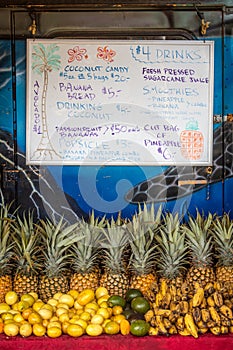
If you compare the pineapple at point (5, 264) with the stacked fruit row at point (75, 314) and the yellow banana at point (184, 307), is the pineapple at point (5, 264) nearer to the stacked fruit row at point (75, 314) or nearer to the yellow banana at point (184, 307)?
the stacked fruit row at point (75, 314)

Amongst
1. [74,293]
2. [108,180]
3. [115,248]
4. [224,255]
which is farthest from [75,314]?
[108,180]

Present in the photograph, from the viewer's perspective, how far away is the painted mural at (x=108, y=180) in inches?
230

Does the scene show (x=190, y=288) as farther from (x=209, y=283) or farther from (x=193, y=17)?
(x=193, y=17)

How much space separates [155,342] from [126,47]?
340cm

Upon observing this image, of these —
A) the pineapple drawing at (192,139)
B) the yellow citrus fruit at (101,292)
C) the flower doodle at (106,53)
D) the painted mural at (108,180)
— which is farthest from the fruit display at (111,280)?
the flower doodle at (106,53)

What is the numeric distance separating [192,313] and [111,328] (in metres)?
0.61

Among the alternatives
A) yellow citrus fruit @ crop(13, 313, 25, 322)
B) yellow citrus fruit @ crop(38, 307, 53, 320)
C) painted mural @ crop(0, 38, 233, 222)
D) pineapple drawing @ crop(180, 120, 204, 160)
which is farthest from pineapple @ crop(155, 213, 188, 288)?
pineapple drawing @ crop(180, 120, 204, 160)

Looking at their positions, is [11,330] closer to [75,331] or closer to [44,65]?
[75,331]

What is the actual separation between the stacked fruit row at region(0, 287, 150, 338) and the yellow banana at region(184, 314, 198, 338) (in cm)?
29

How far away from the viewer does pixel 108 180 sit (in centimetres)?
587

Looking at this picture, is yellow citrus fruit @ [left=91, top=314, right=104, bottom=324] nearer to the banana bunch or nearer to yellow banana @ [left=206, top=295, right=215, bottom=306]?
the banana bunch

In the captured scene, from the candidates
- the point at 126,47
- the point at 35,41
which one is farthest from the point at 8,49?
the point at 126,47

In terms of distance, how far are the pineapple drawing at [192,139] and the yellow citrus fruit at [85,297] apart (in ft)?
7.65

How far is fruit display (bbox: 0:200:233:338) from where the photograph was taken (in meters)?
3.76
